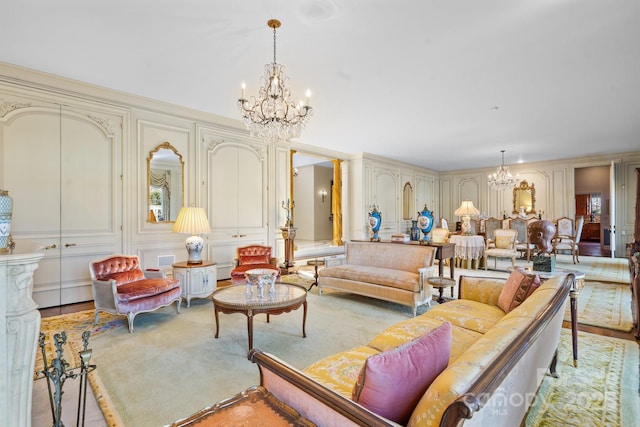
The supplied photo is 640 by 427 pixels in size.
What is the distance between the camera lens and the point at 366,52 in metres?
3.20

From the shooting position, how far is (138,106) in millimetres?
4434

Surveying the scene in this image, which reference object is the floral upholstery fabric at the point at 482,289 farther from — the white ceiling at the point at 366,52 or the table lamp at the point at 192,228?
the table lamp at the point at 192,228

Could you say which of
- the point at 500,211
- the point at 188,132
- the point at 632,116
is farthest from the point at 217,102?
the point at 500,211

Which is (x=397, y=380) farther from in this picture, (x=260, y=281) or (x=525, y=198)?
(x=525, y=198)

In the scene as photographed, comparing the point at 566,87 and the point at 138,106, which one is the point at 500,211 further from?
the point at 138,106

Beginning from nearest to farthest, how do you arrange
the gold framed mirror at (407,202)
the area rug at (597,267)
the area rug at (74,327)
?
the area rug at (74,327) → the area rug at (597,267) → the gold framed mirror at (407,202)

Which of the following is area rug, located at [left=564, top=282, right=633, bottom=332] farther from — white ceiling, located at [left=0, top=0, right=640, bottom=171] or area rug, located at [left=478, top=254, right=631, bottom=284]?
white ceiling, located at [left=0, top=0, right=640, bottom=171]

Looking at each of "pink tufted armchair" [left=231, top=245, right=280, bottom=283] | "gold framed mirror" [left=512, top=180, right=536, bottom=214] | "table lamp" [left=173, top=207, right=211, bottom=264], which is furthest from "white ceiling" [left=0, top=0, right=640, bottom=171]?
"gold framed mirror" [left=512, top=180, right=536, bottom=214]

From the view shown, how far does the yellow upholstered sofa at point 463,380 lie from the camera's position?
802 millimetres

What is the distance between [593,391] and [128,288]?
13.0 ft

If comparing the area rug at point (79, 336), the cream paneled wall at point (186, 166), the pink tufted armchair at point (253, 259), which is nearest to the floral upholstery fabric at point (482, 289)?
the pink tufted armchair at point (253, 259)

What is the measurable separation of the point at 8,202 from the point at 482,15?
349 centimetres

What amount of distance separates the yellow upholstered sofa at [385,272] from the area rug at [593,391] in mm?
1363

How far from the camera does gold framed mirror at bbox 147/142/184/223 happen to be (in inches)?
182
